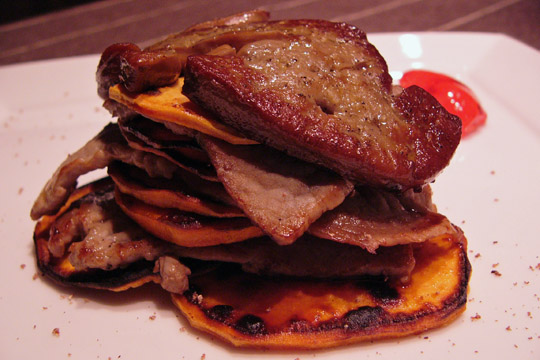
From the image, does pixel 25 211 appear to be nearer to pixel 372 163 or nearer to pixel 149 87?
pixel 149 87

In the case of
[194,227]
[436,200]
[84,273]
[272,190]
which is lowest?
[84,273]

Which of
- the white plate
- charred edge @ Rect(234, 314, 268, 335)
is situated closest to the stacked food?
charred edge @ Rect(234, 314, 268, 335)

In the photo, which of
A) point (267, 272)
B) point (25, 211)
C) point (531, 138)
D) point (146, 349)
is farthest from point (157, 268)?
point (531, 138)

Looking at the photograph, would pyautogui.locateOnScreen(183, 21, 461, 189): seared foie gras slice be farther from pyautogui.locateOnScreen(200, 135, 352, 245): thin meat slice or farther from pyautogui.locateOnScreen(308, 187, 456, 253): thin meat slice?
pyautogui.locateOnScreen(308, 187, 456, 253): thin meat slice

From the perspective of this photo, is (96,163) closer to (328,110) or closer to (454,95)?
(328,110)

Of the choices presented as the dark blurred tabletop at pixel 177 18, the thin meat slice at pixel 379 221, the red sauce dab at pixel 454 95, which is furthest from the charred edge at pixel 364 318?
the dark blurred tabletop at pixel 177 18

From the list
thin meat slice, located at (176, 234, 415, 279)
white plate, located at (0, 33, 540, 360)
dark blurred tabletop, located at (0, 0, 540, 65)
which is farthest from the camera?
dark blurred tabletop, located at (0, 0, 540, 65)

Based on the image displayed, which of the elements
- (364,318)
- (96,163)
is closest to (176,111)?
(96,163)
